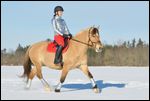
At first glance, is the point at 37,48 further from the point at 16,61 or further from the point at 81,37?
the point at 16,61

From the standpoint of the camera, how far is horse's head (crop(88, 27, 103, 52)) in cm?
1050

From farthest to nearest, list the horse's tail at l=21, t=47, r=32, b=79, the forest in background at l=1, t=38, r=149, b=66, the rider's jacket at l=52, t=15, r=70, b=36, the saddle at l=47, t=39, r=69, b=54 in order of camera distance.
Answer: the forest in background at l=1, t=38, r=149, b=66 < the horse's tail at l=21, t=47, r=32, b=79 < the saddle at l=47, t=39, r=69, b=54 < the rider's jacket at l=52, t=15, r=70, b=36

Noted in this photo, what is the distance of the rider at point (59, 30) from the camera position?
10.6 meters

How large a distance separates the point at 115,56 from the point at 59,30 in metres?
15.9

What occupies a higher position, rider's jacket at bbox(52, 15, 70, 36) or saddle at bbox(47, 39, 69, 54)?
rider's jacket at bbox(52, 15, 70, 36)

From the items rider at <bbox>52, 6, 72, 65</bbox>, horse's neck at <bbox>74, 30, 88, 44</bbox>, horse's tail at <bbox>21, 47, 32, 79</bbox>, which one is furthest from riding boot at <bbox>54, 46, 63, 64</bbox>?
horse's tail at <bbox>21, 47, 32, 79</bbox>

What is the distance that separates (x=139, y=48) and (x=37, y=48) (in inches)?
605

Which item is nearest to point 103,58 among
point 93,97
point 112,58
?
point 112,58

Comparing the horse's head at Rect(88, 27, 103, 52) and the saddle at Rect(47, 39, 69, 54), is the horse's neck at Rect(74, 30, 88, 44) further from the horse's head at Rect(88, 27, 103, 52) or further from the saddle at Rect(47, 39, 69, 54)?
the saddle at Rect(47, 39, 69, 54)

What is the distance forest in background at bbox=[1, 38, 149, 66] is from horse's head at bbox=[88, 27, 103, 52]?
14.5 metres

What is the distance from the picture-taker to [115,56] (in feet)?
86.3

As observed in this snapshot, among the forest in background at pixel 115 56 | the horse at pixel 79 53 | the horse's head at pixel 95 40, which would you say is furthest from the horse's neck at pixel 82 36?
the forest in background at pixel 115 56

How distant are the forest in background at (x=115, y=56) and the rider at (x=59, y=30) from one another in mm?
14351

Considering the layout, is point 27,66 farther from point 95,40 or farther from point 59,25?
point 95,40
